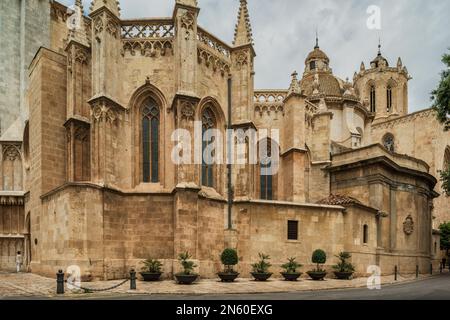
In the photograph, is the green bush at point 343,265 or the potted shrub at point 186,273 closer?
the potted shrub at point 186,273

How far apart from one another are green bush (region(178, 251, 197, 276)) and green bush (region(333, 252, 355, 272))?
810 cm

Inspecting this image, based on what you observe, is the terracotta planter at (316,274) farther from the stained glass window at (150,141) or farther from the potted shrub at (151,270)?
the stained glass window at (150,141)

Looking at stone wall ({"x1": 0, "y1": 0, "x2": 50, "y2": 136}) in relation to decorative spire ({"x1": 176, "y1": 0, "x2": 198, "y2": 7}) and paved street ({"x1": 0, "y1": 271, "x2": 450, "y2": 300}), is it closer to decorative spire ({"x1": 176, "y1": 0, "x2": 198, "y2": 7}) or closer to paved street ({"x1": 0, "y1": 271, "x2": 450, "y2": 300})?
decorative spire ({"x1": 176, "y1": 0, "x2": 198, "y2": 7})

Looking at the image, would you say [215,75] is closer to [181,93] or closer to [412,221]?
[181,93]

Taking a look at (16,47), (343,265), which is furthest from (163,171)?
(16,47)

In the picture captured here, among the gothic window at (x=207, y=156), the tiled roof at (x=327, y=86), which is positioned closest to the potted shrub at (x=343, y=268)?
the gothic window at (x=207, y=156)

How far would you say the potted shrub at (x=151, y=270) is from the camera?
17500 millimetres

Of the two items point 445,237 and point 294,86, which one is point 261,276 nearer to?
point 294,86

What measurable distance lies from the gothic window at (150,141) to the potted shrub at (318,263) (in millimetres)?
8670

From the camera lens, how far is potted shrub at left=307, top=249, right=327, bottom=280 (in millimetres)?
20516

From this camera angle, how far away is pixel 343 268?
846 inches

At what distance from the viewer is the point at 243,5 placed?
23.1 m
